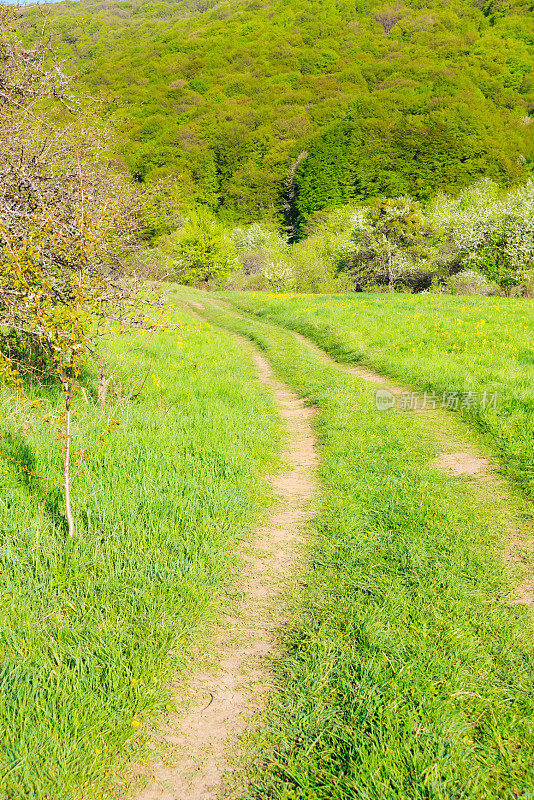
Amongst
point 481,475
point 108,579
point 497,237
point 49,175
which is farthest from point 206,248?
point 108,579

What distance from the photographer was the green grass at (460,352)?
678 centimetres

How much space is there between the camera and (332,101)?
302ft

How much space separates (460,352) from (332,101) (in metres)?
99.5

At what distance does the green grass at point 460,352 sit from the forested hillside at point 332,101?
40943 mm

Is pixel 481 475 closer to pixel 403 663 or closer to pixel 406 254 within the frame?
pixel 403 663

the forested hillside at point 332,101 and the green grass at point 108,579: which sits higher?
the forested hillside at point 332,101

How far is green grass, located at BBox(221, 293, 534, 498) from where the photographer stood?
6777 mm

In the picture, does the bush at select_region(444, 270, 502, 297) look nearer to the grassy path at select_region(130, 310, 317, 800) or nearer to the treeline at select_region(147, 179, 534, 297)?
the treeline at select_region(147, 179, 534, 297)

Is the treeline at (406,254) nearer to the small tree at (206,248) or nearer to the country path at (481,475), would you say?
the small tree at (206,248)

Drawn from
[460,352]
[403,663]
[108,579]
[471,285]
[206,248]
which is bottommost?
[403,663]

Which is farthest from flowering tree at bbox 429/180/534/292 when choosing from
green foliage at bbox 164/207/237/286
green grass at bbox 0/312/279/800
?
green grass at bbox 0/312/279/800

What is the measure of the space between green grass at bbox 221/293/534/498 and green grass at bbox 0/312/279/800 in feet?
11.3

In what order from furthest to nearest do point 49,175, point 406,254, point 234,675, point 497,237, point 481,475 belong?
1. point 406,254
2. point 497,237
3. point 49,175
4. point 481,475
5. point 234,675

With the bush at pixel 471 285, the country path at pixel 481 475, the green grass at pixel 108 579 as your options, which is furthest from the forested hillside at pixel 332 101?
the green grass at pixel 108 579
